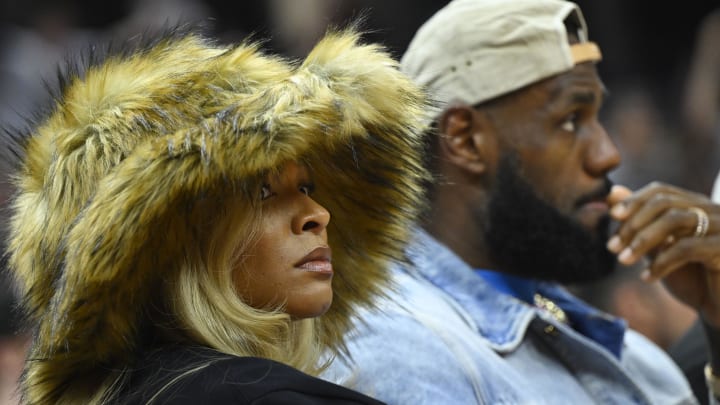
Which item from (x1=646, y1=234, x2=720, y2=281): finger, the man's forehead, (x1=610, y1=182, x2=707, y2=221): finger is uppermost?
the man's forehead

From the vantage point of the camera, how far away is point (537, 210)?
8.63ft

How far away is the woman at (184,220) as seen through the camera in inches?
63.3

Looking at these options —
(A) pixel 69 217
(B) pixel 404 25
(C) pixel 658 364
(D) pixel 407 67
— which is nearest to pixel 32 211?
(A) pixel 69 217

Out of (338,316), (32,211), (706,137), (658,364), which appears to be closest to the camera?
(32,211)

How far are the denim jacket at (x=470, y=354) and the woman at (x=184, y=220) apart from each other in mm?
278

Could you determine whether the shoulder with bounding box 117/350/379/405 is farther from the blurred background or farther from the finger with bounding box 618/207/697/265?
the blurred background

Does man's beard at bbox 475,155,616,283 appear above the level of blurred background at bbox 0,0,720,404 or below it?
above

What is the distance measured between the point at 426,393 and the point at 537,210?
2.31ft

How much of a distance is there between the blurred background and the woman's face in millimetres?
2800

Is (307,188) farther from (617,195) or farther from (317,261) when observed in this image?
(617,195)

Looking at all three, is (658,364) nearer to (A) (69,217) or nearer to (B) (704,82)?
(A) (69,217)

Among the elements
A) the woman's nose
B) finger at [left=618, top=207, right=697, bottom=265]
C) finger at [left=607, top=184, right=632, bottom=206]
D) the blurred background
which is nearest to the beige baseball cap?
finger at [left=607, top=184, right=632, bottom=206]

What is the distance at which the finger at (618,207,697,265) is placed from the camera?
2582 millimetres

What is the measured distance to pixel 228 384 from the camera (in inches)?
60.6
